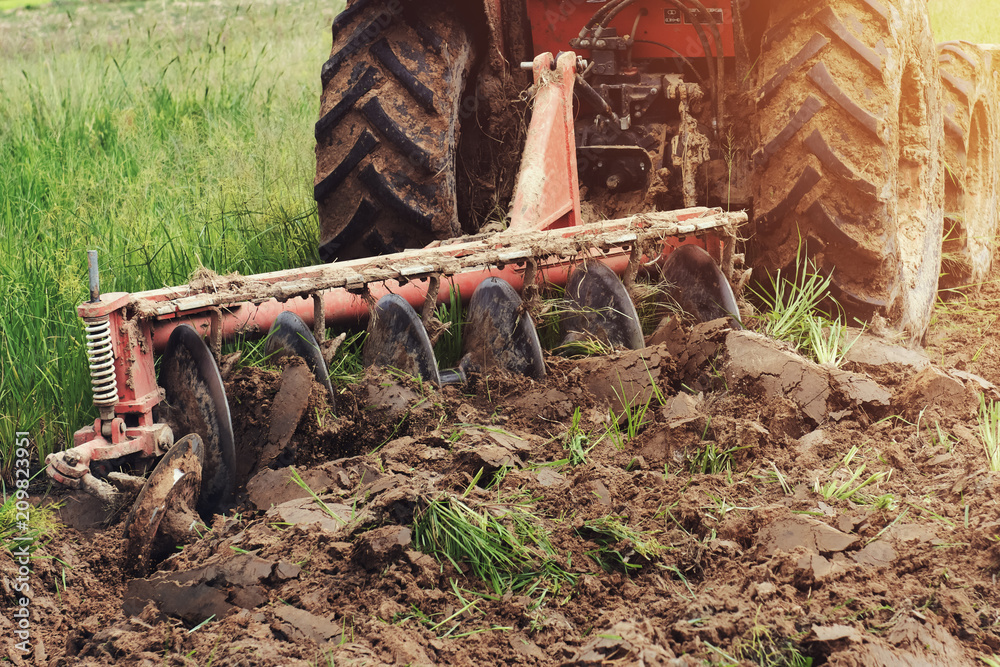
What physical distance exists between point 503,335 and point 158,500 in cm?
111

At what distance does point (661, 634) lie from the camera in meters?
1.74

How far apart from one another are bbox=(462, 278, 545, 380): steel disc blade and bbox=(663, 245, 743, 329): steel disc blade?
0.64 meters

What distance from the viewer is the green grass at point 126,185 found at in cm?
281

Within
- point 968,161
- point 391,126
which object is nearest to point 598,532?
point 391,126

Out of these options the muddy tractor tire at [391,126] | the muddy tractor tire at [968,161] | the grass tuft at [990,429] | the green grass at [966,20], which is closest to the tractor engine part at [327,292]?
the muddy tractor tire at [391,126]

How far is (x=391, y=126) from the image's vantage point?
3.07 metres

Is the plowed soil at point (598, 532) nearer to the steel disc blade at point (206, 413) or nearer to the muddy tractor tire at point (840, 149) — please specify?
the steel disc blade at point (206, 413)

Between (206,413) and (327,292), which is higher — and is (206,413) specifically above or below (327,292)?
below

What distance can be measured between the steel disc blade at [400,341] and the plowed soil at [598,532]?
0.08 metres

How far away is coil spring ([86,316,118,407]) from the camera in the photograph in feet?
7.13

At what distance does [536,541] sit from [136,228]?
2.60m

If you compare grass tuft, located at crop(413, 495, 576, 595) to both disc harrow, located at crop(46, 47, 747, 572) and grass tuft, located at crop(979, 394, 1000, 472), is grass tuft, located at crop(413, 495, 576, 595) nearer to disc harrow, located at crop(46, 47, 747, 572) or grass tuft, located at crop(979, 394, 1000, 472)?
disc harrow, located at crop(46, 47, 747, 572)

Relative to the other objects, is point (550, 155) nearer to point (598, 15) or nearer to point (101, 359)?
point (598, 15)

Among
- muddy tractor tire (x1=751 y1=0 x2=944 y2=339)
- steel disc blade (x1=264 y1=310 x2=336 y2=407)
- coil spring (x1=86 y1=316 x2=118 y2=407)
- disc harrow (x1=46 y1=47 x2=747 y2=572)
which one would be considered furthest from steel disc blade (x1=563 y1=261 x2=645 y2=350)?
coil spring (x1=86 y1=316 x2=118 y2=407)
